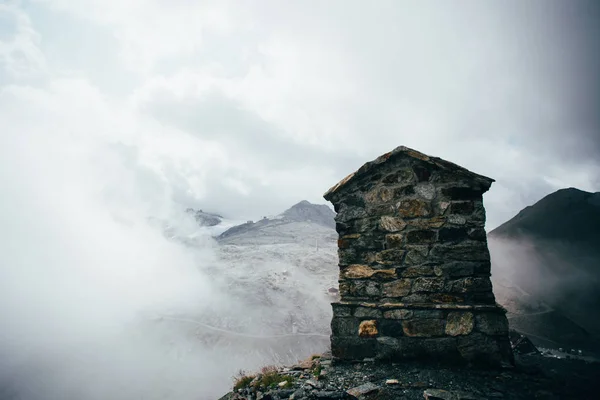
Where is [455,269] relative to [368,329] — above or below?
above

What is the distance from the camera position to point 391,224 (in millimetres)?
4492

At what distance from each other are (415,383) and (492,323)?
1417 mm

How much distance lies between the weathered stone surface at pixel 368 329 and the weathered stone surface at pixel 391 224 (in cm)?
139

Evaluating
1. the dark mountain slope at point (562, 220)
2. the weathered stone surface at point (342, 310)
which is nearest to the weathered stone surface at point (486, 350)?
the weathered stone surface at point (342, 310)

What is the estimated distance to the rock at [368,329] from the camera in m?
4.18

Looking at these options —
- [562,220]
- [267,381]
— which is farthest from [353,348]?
[562,220]

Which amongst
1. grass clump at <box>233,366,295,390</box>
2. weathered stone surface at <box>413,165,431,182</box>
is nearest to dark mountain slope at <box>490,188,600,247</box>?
weathered stone surface at <box>413,165,431,182</box>

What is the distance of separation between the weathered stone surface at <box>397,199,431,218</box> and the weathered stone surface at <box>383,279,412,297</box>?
1003 mm

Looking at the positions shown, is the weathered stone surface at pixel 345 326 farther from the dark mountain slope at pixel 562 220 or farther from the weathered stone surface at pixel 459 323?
the dark mountain slope at pixel 562 220

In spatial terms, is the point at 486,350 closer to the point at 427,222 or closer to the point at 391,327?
the point at 391,327

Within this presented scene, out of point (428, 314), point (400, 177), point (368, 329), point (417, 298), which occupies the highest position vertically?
point (400, 177)

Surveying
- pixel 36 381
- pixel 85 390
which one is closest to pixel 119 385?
pixel 85 390

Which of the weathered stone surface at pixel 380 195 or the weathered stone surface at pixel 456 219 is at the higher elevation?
the weathered stone surface at pixel 380 195

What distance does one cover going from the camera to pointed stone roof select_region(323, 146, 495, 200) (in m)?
4.30
